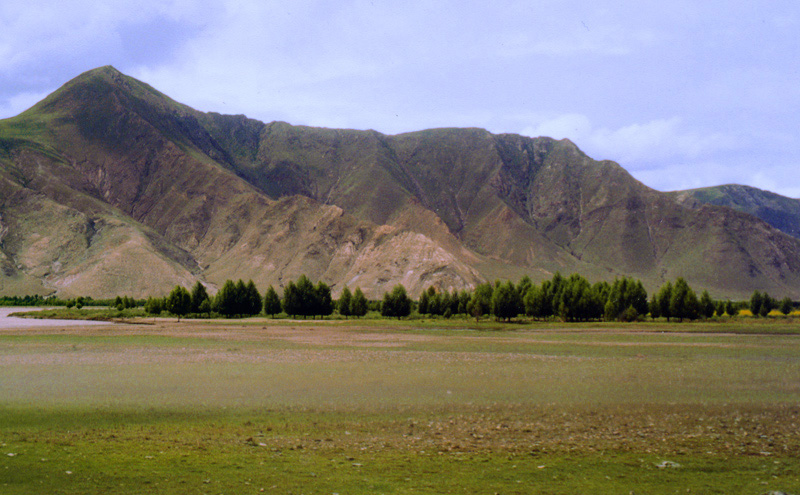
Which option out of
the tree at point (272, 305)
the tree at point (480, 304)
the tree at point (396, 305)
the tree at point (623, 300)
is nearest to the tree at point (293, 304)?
the tree at point (272, 305)

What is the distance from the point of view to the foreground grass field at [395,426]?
37.5 feet

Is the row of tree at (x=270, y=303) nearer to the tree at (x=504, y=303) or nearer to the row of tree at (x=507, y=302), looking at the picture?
the row of tree at (x=507, y=302)

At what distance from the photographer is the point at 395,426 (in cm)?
1670

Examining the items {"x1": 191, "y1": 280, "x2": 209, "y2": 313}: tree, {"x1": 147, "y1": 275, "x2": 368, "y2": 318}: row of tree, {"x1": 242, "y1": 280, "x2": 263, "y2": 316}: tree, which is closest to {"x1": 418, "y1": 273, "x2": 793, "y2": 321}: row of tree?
{"x1": 147, "y1": 275, "x2": 368, "y2": 318}: row of tree

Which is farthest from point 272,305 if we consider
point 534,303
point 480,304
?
point 534,303

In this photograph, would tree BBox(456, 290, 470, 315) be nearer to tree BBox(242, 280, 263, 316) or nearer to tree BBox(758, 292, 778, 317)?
tree BBox(242, 280, 263, 316)

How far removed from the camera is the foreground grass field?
1143 cm

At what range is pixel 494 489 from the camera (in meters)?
10.8

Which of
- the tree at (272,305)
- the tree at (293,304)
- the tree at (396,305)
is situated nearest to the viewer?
the tree at (396,305)

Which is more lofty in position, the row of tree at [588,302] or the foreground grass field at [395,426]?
the row of tree at [588,302]

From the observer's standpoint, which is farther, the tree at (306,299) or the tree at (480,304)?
the tree at (306,299)

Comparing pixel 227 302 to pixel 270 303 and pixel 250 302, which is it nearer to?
pixel 250 302

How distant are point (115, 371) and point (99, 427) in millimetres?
13663

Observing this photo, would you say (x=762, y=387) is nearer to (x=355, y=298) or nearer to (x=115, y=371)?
(x=115, y=371)
